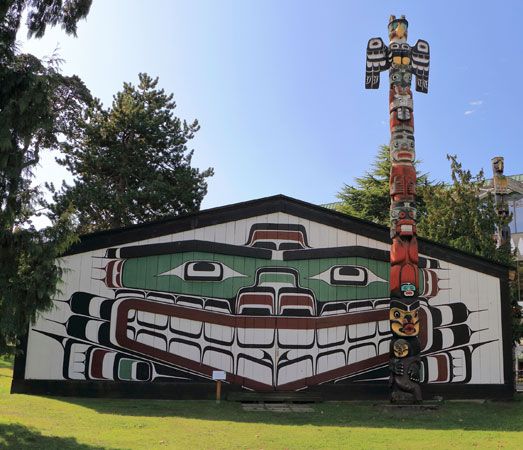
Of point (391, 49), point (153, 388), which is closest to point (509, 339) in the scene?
point (391, 49)

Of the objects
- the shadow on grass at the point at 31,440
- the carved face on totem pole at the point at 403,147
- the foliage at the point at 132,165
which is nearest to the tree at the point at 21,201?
the shadow on grass at the point at 31,440

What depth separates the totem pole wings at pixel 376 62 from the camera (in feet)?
51.0

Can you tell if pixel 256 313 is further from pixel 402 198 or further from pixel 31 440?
pixel 31 440

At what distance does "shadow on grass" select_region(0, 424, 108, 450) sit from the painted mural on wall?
521cm

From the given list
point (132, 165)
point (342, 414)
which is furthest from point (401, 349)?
point (132, 165)

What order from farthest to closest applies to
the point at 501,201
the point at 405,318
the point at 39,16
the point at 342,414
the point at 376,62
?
1. the point at 501,201
2. the point at 376,62
3. the point at 405,318
4. the point at 342,414
5. the point at 39,16

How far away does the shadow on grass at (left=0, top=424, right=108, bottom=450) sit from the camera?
786cm

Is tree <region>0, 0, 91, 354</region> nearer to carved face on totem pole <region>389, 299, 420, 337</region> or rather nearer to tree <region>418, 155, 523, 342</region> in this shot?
carved face on totem pole <region>389, 299, 420, 337</region>

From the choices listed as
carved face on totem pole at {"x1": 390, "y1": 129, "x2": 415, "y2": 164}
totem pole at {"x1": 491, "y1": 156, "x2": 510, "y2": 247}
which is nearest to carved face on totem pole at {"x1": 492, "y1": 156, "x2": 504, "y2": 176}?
totem pole at {"x1": 491, "y1": 156, "x2": 510, "y2": 247}

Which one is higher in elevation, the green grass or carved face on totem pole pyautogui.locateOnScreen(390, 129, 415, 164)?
carved face on totem pole pyautogui.locateOnScreen(390, 129, 415, 164)

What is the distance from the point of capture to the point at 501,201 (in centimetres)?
1848

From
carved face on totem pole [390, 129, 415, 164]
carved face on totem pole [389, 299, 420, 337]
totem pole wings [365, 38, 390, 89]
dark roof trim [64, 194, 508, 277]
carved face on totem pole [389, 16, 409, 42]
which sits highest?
carved face on totem pole [389, 16, 409, 42]

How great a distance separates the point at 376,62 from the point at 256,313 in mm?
8255

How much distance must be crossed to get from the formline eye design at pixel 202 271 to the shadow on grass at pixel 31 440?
6386 mm
